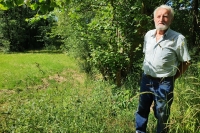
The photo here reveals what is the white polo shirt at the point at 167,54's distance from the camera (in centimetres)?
307

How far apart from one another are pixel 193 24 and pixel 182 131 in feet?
27.4

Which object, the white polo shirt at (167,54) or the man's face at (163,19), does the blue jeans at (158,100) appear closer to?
the white polo shirt at (167,54)

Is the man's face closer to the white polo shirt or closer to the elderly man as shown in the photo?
the elderly man

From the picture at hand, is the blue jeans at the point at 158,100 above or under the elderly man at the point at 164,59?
under

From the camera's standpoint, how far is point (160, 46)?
9.88 feet

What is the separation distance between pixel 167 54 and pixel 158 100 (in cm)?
66

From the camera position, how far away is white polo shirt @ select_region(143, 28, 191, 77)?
121 inches

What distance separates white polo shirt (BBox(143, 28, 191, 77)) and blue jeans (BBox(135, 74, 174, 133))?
14cm

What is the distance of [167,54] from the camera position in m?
3.13

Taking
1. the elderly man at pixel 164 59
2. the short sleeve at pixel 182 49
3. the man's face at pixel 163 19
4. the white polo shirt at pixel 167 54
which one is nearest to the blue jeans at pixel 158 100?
the elderly man at pixel 164 59

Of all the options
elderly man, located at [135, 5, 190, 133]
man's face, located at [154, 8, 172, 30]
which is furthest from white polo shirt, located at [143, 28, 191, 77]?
man's face, located at [154, 8, 172, 30]

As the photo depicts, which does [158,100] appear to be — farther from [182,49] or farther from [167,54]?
[182,49]

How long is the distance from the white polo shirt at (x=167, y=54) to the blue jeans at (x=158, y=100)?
0.14 metres

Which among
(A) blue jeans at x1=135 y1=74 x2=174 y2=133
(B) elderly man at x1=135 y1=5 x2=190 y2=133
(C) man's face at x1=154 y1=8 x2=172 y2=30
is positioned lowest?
(A) blue jeans at x1=135 y1=74 x2=174 y2=133
